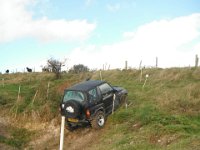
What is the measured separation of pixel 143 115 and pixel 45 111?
21.4 ft

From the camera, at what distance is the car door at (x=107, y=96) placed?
51.3 feet

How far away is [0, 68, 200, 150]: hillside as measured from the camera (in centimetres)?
1240

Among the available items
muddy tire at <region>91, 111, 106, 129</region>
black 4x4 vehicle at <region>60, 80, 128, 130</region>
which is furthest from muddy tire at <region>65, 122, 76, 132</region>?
muddy tire at <region>91, 111, 106, 129</region>

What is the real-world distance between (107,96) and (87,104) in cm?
168

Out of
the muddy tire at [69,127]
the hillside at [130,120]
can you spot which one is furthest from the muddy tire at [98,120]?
the muddy tire at [69,127]

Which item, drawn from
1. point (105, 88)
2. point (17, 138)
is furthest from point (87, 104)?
point (17, 138)

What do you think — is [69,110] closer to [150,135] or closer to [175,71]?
[150,135]

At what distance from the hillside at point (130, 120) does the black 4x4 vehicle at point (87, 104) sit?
0.55m

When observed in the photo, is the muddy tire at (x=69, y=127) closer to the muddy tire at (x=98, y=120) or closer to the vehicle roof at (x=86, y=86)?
the muddy tire at (x=98, y=120)

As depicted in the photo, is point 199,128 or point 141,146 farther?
point 199,128

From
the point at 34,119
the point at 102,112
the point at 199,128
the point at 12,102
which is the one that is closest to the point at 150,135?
the point at 199,128

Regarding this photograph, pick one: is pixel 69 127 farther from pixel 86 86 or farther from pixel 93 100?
pixel 86 86

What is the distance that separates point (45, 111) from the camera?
18.7 metres

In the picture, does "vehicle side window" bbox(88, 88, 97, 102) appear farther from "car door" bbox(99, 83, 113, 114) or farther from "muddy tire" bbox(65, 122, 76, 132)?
"muddy tire" bbox(65, 122, 76, 132)
